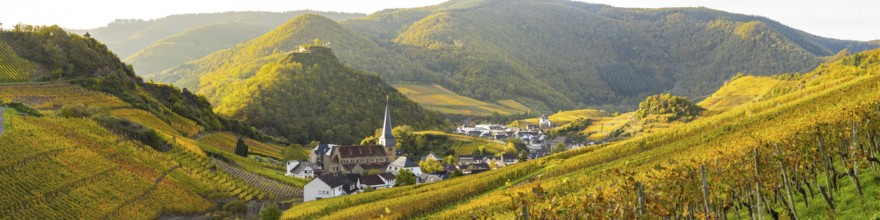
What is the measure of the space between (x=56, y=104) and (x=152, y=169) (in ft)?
91.0

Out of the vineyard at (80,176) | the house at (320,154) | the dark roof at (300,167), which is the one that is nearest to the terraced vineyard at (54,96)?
the vineyard at (80,176)

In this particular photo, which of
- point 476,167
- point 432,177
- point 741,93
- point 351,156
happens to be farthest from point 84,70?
point 741,93

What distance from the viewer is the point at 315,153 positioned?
99312mm

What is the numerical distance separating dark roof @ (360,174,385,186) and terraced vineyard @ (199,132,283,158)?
82.9 ft

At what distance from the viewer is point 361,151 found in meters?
94.4

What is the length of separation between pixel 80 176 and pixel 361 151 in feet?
172

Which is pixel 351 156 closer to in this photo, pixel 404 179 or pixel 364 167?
pixel 364 167

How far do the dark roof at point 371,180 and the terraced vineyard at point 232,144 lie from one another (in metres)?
25.3

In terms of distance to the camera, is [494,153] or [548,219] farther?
[494,153]

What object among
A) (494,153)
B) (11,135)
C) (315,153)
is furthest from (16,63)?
(494,153)

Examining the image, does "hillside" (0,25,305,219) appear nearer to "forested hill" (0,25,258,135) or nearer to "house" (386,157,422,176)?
"forested hill" (0,25,258,135)

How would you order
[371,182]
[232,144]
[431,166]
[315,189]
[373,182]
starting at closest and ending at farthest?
[315,189] < [371,182] < [373,182] < [431,166] < [232,144]

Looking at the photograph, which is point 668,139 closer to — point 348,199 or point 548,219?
point 348,199

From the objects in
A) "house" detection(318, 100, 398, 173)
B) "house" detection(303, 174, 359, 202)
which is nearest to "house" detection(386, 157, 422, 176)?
"house" detection(318, 100, 398, 173)
